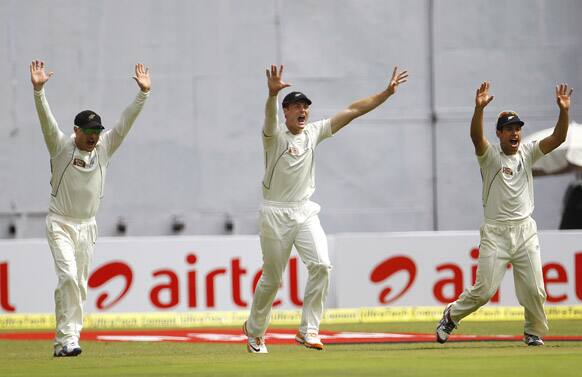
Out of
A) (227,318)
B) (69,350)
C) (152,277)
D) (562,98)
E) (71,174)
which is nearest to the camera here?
(69,350)

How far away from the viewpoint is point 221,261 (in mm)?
16344

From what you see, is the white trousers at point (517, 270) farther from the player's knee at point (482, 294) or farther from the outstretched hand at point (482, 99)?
the outstretched hand at point (482, 99)

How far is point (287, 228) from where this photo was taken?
10.9 meters

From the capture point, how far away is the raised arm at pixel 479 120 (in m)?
11.1

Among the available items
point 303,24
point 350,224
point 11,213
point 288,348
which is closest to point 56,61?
point 11,213

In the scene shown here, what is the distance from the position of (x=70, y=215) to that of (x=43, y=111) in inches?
33.0

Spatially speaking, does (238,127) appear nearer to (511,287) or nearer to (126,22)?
(126,22)

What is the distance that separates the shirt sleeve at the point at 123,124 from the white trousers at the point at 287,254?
1.28 m

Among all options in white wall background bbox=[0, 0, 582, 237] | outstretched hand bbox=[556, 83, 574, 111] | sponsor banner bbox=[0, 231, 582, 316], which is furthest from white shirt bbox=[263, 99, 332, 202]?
white wall background bbox=[0, 0, 582, 237]

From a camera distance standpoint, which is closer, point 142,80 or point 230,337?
point 142,80

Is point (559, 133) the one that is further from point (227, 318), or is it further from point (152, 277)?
point (152, 277)

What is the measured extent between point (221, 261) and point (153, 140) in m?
4.16

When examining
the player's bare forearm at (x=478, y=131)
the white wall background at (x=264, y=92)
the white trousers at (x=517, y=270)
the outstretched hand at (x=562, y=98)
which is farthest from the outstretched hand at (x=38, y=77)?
the white wall background at (x=264, y=92)

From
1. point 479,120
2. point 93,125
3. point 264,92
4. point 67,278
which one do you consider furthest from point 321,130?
point 264,92
